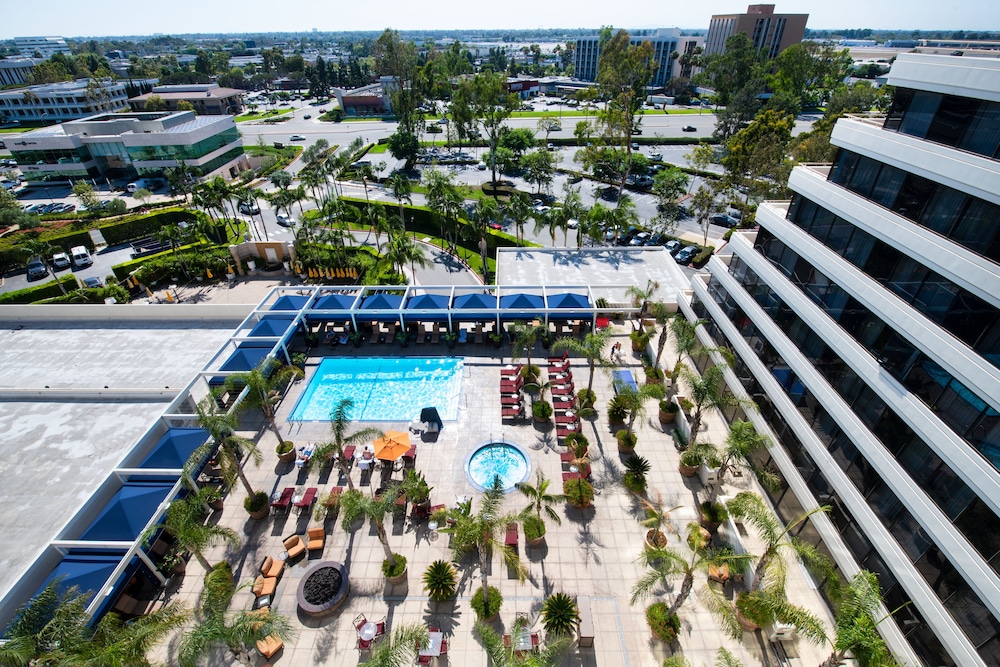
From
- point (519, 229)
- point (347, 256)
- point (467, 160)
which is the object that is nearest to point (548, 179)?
point (519, 229)

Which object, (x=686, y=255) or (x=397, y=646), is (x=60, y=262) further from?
(x=686, y=255)

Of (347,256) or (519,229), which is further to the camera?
(519,229)

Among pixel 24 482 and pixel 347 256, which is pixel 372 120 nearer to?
pixel 347 256

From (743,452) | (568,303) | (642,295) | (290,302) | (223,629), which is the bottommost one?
(290,302)

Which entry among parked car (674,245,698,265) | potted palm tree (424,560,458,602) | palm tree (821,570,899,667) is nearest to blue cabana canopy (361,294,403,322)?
potted palm tree (424,560,458,602)

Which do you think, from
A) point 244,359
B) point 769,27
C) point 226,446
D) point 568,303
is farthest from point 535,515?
point 769,27

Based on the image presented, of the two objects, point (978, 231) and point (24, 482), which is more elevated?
point (978, 231)
